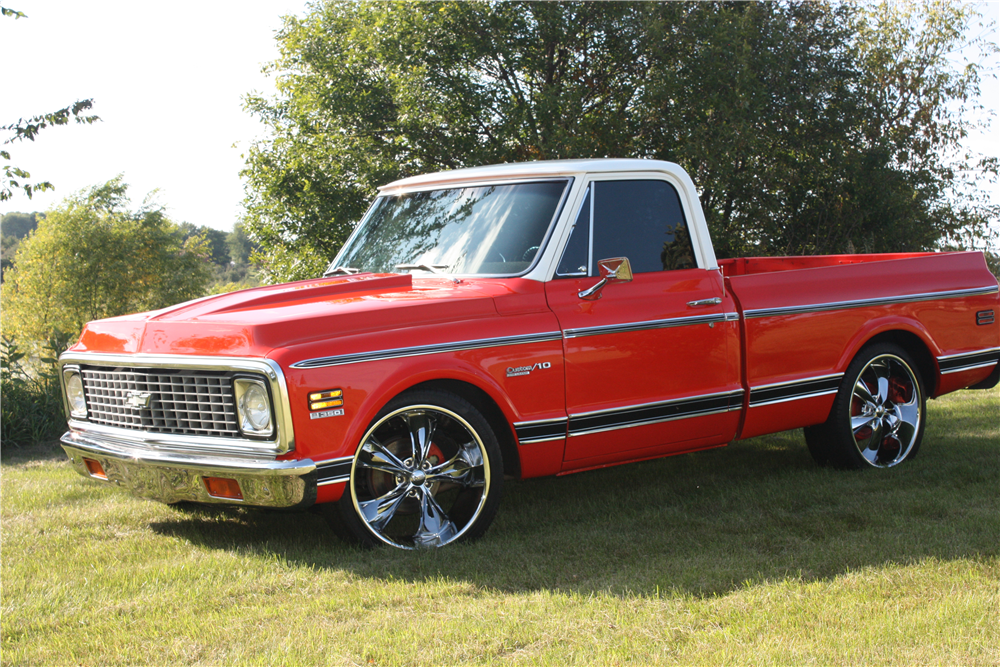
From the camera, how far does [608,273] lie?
201 inches

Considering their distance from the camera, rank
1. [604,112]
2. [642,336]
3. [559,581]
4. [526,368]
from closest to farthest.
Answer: [559,581], [526,368], [642,336], [604,112]

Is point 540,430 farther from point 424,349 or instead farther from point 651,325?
point 651,325

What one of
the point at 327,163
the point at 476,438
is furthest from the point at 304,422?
the point at 327,163

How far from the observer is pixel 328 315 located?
4449mm

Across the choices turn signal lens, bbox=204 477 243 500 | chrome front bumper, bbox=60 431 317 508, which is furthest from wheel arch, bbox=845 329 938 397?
turn signal lens, bbox=204 477 243 500

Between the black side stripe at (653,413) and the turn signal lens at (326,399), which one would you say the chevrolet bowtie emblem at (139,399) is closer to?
the turn signal lens at (326,399)

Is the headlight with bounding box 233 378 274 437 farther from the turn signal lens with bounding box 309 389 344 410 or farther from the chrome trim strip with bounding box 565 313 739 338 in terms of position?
the chrome trim strip with bounding box 565 313 739 338

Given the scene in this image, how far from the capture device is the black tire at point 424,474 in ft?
15.0

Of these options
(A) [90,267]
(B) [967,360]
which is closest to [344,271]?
(B) [967,360]

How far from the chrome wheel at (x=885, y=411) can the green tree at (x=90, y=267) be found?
39970mm

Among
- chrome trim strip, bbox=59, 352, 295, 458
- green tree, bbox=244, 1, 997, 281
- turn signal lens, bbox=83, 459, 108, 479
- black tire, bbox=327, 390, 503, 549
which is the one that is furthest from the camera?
green tree, bbox=244, 1, 997, 281

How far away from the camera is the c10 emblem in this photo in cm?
483

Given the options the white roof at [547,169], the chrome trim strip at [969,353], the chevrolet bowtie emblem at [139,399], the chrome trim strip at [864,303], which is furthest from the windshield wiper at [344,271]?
the chrome trim strip at [969,353]

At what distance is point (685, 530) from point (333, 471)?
191 centimetres
